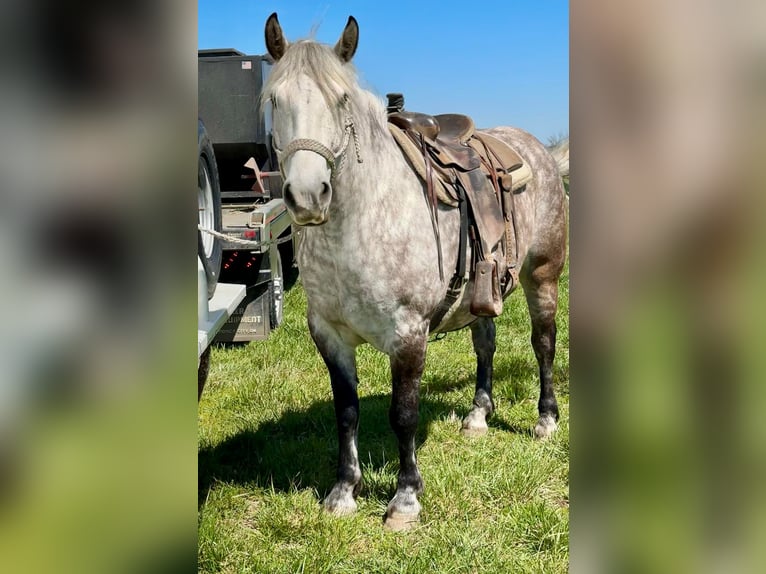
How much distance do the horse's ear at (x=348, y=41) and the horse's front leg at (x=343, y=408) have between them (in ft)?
4.26

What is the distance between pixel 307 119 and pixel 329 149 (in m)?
0.14

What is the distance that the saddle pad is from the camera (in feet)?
10.7

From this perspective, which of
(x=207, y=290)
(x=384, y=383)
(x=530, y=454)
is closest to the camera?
(x=207, y=290)

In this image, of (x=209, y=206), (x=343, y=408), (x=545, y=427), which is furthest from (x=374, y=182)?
(x=545, y=427)

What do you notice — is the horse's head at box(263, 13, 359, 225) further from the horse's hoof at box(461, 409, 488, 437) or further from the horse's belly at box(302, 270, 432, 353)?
the horse's hoof at box(461, 409, 488, 437)

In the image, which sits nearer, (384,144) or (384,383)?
(384,144)

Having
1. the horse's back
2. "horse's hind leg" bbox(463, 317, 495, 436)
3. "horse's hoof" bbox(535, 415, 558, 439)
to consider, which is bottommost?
"horse's hoof" bbox(535, 415, 558, 439)

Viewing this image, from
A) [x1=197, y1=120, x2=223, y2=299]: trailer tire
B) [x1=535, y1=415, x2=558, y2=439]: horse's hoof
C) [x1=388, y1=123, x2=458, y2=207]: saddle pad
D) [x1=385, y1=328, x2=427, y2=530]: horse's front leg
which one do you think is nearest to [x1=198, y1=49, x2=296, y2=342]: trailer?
[x1=197, y1=120, x2=223, y2=299]: trailer tire

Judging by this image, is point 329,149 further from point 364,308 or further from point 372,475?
point 372,475

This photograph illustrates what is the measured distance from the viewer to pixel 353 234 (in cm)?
292
